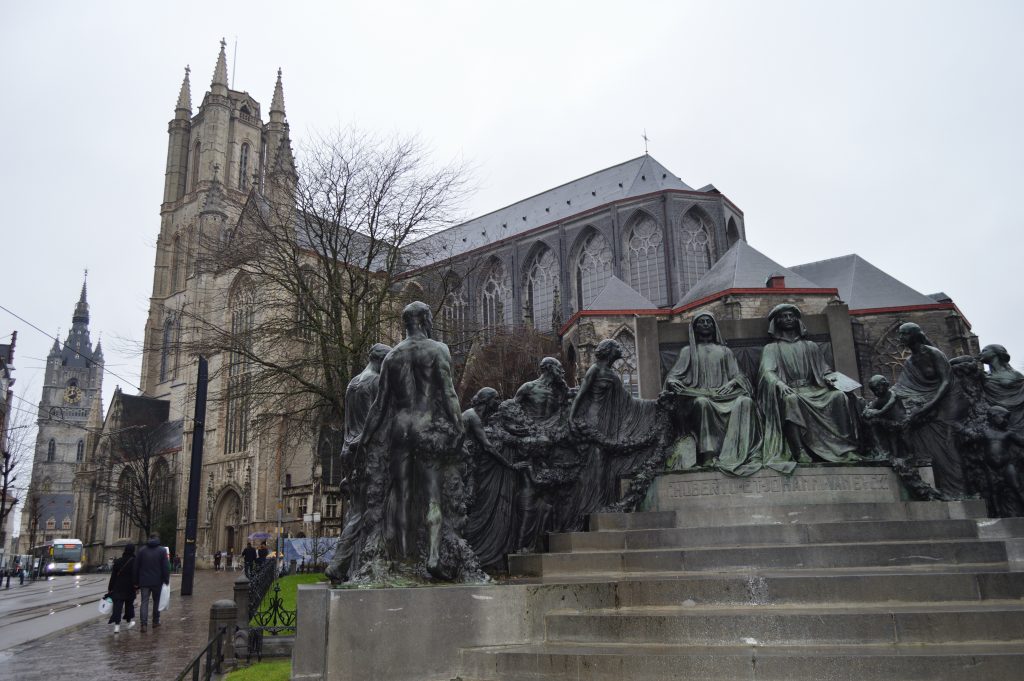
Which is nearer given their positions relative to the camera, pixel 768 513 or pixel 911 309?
pixel 768 513

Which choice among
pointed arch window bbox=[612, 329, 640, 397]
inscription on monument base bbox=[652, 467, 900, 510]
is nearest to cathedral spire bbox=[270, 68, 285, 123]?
pointed arch window bbox=[612, 329, 640, 397]

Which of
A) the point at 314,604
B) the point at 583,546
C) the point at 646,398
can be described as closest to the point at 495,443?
the point at 583,546

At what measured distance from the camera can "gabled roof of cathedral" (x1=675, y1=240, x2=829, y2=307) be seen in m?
40.1

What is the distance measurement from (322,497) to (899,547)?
122ft

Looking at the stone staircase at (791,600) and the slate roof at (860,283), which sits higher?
the slate roof at (860,283)

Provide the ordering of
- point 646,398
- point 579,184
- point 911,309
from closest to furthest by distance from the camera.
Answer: point 646,398, point 911,309, point 579,184

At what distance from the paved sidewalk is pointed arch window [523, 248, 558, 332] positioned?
40261mm

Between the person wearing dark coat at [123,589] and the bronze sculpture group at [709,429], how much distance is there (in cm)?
674

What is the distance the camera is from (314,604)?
5293mm

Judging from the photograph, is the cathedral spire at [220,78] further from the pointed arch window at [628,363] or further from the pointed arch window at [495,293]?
the pointed arch window at [628,363]

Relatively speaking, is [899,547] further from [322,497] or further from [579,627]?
[322,497]

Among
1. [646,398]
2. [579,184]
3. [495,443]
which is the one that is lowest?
[495,443]

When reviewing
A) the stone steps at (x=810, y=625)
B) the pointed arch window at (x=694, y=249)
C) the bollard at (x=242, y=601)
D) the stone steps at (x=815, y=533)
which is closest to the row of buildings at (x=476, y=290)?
the pointed arch window at (x=694, y=249)

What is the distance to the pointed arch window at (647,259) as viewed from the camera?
4866 cm
